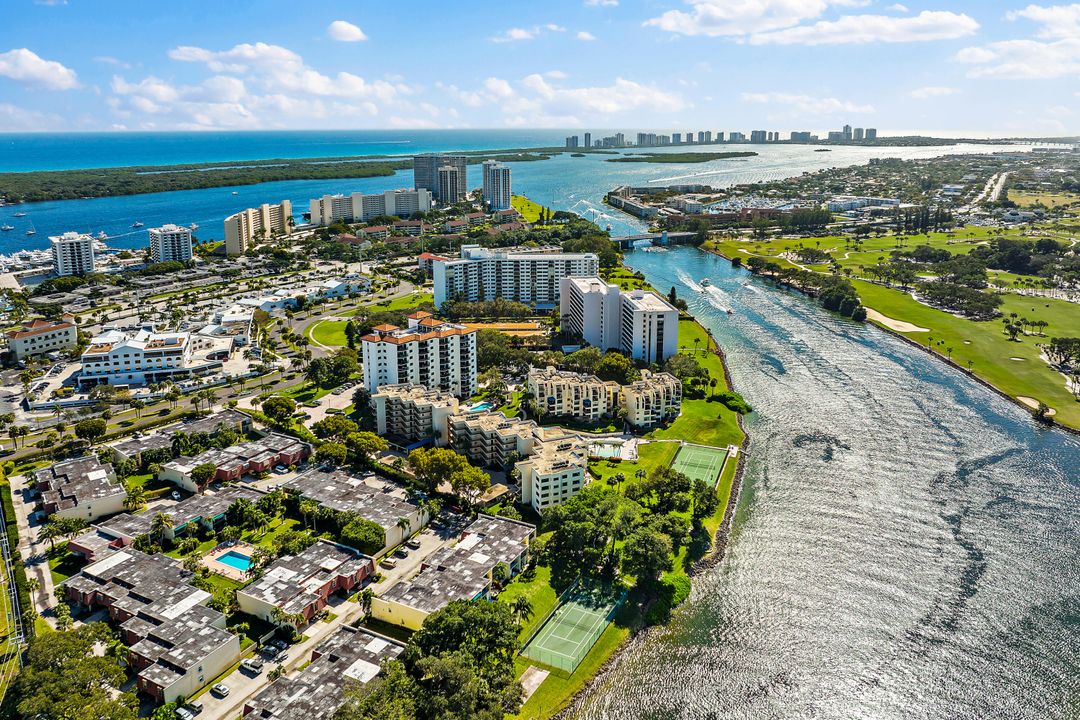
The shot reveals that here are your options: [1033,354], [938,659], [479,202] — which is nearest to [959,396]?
[1033,354]

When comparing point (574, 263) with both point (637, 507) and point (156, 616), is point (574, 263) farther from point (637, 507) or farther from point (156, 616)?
point (156, 616)

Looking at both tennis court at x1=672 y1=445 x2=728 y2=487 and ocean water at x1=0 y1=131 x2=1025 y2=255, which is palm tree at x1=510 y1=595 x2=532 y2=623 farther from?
ocean water at x1=0 y1=131 x2=1025 y2=255

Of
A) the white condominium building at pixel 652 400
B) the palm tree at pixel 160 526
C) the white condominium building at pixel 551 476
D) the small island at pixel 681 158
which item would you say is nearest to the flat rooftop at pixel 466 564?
the white condominium building at pixel 551 476

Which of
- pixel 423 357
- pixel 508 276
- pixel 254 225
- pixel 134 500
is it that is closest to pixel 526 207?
pixel 254 225

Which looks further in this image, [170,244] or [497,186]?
[497,186]

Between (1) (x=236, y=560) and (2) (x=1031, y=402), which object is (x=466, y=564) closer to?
(1) (x=236, y=560)

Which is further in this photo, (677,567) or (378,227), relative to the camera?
(378,227)
